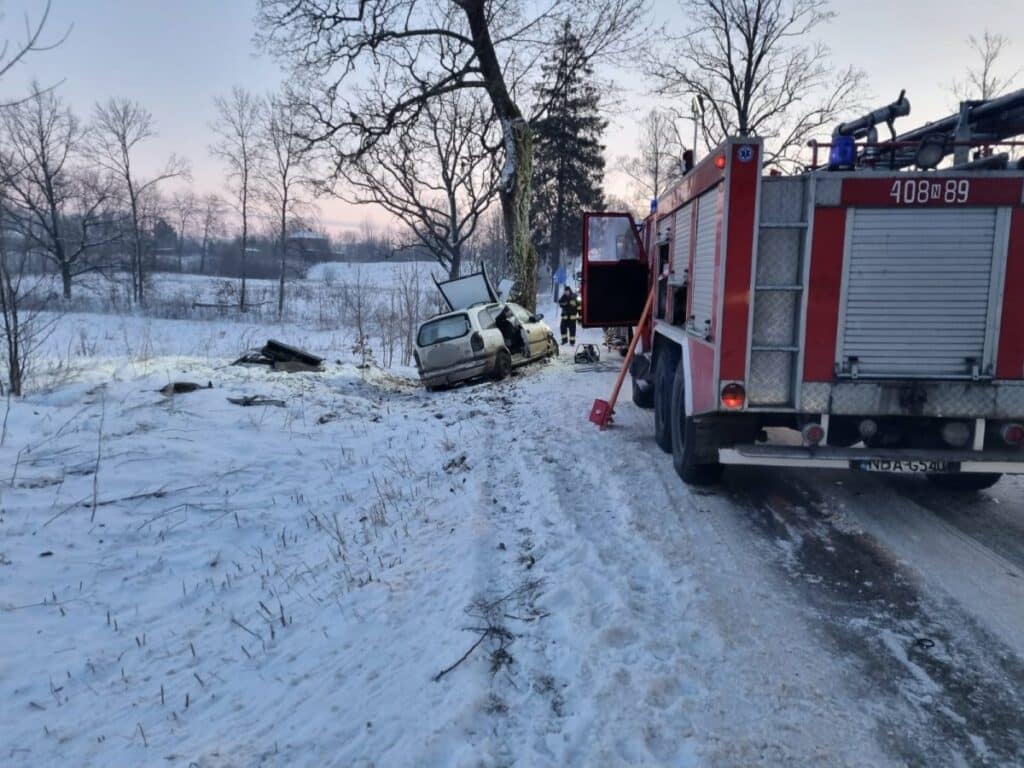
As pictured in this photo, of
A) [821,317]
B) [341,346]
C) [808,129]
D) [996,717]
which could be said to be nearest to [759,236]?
[821,317]

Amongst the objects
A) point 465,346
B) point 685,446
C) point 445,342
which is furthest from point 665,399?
point 445,342

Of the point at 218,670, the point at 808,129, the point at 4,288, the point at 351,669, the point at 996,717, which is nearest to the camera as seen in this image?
the point at 996,717

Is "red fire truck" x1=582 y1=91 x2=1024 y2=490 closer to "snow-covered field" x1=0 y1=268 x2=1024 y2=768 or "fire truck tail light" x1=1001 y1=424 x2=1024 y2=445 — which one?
"fire truck tail light" x1=1001 y1=424 x2=1024 y2=445

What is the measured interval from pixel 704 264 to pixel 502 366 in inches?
346

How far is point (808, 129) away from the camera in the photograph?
80.7 feet

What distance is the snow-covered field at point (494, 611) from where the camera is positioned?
8.98 ft

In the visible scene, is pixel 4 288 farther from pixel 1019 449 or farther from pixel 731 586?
pixel 1019 449

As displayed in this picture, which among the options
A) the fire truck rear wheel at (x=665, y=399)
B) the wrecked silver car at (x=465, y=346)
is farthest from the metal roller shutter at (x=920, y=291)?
the wrecked silver car at (x=465, y=346)

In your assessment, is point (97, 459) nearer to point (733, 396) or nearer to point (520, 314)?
point (733, 396)

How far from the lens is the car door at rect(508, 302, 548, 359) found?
16.0 m

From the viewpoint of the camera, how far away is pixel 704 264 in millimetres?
5723

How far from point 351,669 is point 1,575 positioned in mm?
3403

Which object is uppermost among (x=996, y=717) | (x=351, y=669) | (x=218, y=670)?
(x=996, y=717)

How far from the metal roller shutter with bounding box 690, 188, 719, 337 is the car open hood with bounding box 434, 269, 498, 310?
10255 millimetres
